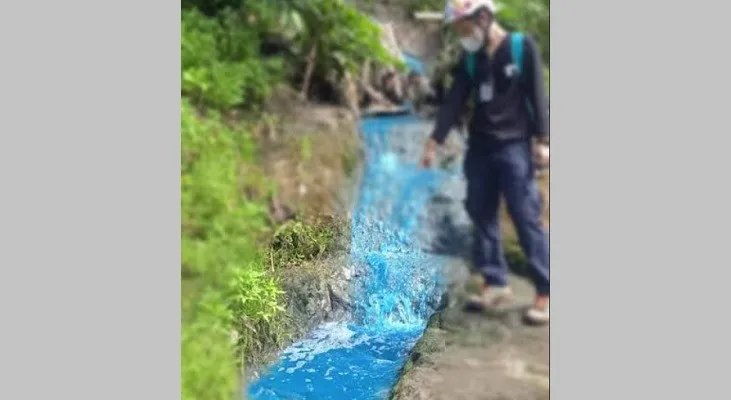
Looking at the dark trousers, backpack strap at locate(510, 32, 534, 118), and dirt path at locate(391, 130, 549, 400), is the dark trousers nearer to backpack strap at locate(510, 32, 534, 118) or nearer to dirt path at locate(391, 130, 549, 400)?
dirt path at locate(391, 130, 549, 400)

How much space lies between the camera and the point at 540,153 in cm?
346

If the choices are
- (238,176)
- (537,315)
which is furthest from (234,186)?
(537,315)

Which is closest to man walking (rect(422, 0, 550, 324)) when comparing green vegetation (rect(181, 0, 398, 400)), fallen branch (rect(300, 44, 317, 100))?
green vegetation (rect(181, 0, 398, 400))

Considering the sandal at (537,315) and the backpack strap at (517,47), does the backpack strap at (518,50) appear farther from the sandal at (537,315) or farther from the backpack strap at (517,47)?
the sandal at (537,315)

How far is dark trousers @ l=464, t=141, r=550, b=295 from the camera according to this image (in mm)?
3477

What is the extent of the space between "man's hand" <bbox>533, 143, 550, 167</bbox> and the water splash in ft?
1.20

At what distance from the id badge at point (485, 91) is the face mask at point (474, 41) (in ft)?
0.47

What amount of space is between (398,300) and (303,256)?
1.40 feet

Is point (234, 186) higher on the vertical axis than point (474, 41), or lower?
lower

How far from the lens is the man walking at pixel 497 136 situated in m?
3.44

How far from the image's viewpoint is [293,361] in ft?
11.6

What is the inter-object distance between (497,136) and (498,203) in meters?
0.27

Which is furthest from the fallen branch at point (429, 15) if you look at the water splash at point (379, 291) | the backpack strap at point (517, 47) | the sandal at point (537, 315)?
the sandal at point (537, 315)

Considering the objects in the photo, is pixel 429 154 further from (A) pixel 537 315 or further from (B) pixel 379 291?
(A) pixel 537 315
